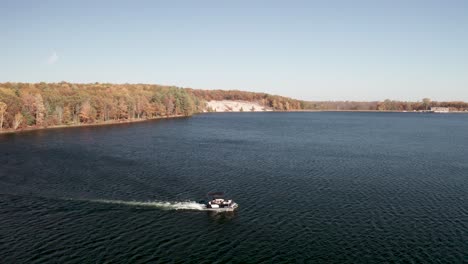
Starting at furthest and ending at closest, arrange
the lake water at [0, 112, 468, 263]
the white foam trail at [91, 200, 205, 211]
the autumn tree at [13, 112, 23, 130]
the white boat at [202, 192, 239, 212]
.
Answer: the autumn tree at [13, 112, 23, 130] → the white foam trail at [91, 200, 205, 211] → the white boat at [202, 192, 239, 212] → the lake water at [0, 112, 468, 263]

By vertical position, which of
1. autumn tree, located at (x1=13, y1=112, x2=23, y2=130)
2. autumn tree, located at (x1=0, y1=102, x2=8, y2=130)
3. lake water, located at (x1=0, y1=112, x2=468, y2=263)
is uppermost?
autumn tree, located at (x1=0, y1=102, x2=8, y2=130)

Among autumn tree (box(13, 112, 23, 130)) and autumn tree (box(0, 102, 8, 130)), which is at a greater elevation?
autumn tree (box(0, 102, 8, 130))

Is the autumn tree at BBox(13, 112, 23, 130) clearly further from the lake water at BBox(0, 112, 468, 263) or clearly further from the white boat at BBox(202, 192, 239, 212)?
the white boat at BBox(202, 192, 239, 212)

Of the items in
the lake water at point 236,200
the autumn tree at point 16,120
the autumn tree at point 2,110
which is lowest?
the lake water at point 236,200

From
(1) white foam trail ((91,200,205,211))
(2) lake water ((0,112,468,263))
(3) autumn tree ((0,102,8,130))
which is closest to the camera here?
(2) lake water ((0,112,468,263))

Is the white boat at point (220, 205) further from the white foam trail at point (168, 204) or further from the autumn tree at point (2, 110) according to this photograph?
the autumn tree at point (2, 110)

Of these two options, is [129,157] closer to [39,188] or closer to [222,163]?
[222,163]

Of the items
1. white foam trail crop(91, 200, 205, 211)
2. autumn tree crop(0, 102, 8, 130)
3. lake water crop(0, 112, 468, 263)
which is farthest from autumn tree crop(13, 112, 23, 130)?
white foam trail crop(91, 200, 205, 211)

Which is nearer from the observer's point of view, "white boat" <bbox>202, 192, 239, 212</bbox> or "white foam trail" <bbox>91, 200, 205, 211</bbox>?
"white boat" <bbox>202, 192, 239, 212</bbox>

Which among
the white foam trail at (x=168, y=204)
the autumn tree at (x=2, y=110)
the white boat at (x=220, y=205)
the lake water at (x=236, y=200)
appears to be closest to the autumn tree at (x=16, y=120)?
the autumn tree at (x=2, y=110)
